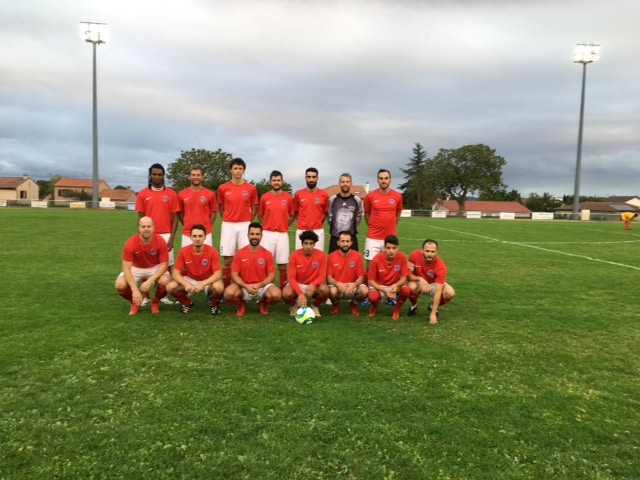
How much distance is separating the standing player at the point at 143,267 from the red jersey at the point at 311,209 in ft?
6.20

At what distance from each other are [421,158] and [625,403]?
85.8 meters

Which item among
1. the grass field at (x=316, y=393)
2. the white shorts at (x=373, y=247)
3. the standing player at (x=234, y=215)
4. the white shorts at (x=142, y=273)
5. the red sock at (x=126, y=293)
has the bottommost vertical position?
the grass field at (x=316, y=393)

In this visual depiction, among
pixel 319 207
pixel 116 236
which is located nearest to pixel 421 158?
pixel 116 236

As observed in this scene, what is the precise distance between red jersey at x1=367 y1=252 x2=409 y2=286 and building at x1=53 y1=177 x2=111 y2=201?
81.1m

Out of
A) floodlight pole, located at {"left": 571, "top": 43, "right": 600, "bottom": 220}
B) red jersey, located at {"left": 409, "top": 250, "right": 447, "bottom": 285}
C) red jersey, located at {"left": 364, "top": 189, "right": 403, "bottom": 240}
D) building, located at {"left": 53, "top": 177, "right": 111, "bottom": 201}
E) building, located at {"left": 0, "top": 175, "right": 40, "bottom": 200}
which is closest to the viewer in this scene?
red jersey, located at {"left": 409, "top": 250, "right": 447, "bottom": 285}

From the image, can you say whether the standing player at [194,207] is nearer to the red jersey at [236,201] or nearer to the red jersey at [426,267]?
the red jersey at [236,201]

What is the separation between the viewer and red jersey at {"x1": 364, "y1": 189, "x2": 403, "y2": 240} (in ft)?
21.2

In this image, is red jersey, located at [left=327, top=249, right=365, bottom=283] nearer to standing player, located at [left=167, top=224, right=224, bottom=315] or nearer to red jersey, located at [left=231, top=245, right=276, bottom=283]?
red jersey, located at [left=231, top=245, right=276, bottom=283]

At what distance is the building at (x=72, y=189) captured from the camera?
260 ft

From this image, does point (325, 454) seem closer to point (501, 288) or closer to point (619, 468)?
point (619, 468)

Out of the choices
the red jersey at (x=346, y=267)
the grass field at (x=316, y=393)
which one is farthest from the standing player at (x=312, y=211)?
the grass field at (x=316, y=393)

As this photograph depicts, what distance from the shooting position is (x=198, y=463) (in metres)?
2.33

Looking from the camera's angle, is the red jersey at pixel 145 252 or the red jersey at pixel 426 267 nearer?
the red jersey at pixel 145 252

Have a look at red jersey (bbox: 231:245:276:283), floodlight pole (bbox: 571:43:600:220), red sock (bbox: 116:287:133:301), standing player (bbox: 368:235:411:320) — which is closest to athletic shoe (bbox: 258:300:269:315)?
red jersey (bbox: 231:245:276:283)
